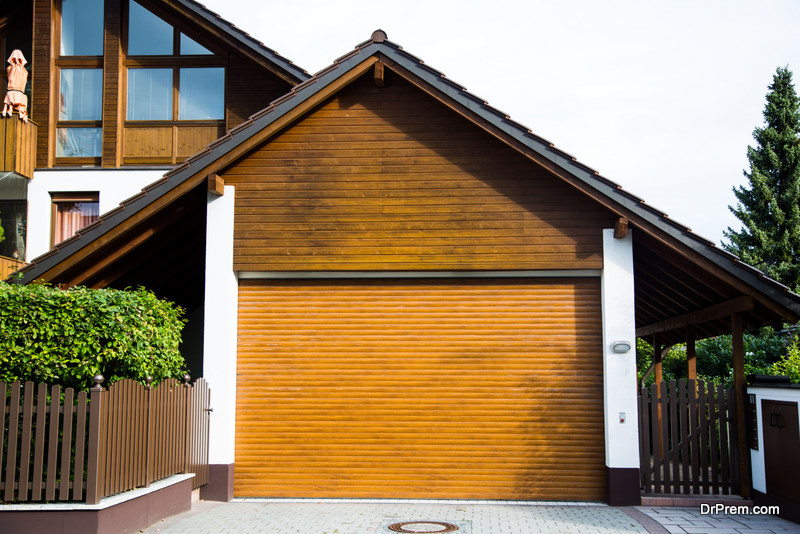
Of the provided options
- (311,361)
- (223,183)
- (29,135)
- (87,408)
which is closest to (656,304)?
(311,361)

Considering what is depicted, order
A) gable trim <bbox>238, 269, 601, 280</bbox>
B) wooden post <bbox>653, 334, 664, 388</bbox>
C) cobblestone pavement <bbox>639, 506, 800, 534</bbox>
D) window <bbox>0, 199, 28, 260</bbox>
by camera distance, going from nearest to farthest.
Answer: cobblestone pavement <bbox>639, 506, 800, 534</bbox> < gable trim <bbox>238, 269, 601, 280</bbox> < window <bbox>0, 199, 28, 260</bbox> < wooden post <bbox>653, 334, 664, 388</bbox>

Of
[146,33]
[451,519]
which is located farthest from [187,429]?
[146,33]

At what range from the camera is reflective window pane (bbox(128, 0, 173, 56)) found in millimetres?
17531

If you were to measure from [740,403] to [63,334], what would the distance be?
940 centimetres

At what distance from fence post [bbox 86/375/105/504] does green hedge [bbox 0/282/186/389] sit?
0.53 m

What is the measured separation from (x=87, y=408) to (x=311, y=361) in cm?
442

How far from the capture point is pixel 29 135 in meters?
17.0

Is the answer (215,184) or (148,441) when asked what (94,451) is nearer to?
(148,441)

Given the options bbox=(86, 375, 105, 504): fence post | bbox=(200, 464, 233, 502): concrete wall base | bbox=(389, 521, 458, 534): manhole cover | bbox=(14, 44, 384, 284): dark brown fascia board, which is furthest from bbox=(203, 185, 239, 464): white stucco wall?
bbox=(86, 375, 105, 504): fence post

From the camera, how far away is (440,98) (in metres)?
12.4

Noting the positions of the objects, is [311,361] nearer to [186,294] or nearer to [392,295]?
[392,295]

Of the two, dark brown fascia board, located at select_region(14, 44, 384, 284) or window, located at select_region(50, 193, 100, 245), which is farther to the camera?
window, located at select_region(50, 193, 100, 245)

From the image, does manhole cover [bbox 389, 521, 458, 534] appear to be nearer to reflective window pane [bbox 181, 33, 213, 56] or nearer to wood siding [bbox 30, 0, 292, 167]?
wood siding [bbox 30, 0, 292, 167]

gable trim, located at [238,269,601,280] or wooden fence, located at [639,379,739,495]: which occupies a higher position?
gable trim, located at [238,269,601,280]
